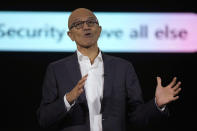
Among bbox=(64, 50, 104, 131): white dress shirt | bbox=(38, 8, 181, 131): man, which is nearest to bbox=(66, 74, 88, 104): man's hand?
bbox=(38, 8, 181, 131): man

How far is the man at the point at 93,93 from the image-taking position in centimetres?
170

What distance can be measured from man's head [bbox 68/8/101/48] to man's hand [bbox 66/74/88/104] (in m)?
0.29

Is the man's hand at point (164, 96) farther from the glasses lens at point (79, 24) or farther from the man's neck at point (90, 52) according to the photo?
the glasses lens at point (79, 24)

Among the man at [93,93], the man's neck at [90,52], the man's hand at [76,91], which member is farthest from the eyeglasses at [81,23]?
the man's hand at [76,91]

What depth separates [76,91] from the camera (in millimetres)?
1586

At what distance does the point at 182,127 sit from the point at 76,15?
6.96ft

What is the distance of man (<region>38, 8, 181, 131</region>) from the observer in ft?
5.57

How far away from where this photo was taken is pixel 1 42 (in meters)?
3.48

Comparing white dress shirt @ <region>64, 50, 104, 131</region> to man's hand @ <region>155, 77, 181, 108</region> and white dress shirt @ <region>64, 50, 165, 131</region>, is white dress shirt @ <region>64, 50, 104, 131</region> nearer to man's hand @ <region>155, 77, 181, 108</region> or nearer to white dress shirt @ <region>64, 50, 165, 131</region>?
white dress shirt @ <region>64, 50, 165, 131</region>

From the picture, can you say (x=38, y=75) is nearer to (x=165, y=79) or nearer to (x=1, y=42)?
(x=1, y=42)

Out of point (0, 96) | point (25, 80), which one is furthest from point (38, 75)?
point (0, 96)

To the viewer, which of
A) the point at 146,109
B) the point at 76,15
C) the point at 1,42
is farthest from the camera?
the point at 1,42

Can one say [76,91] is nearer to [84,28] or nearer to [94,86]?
[94,86]

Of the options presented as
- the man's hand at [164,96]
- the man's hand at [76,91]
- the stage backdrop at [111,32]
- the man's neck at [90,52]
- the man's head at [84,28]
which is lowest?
the man's hand at [164,96]
